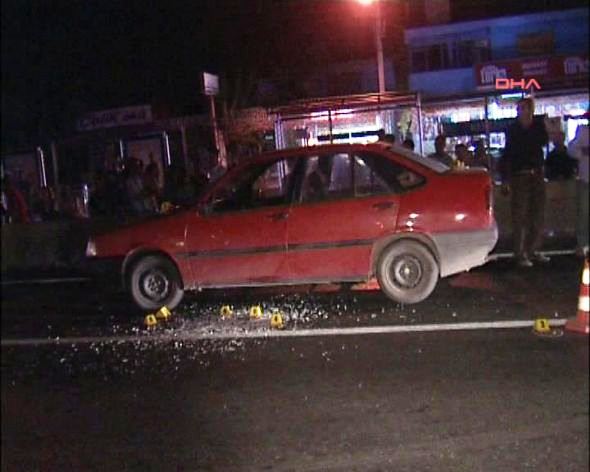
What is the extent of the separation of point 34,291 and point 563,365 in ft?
24.6

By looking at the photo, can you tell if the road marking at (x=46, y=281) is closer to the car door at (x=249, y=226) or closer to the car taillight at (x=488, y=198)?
the car door at (x=249, y=226)

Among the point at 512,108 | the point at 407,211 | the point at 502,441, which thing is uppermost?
the point at 512,108

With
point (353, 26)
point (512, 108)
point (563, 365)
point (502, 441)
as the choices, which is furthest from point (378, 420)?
point (353, 26)

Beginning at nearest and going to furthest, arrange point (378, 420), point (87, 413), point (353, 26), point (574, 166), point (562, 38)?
1. point (378, 420)
2. point (87, 413)
3. point (574, 166)
4. point (353, 26)
5. point (562, 38)

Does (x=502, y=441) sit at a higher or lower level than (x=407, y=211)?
lower

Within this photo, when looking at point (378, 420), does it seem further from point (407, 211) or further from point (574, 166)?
point (574, 166)

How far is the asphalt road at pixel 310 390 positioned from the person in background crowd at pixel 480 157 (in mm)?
1356

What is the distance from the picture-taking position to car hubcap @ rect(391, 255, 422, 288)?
8.12 meters

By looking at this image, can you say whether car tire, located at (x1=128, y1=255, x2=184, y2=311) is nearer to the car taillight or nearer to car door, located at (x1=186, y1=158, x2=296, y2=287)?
car door, located at (x1=186, y1=158, x2=296, y2=287)

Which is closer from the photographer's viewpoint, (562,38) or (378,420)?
(378,420)

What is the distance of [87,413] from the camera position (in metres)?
5.54

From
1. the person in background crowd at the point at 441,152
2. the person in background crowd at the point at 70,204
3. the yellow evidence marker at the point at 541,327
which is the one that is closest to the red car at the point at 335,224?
the person in background crowd at the point at 441,152

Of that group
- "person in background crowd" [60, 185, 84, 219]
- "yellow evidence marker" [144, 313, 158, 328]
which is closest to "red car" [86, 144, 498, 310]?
"yellow evidence marker" [144, 313, 158, 328]

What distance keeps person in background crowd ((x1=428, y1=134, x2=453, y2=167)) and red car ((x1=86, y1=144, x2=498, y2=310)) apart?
0.67 m
